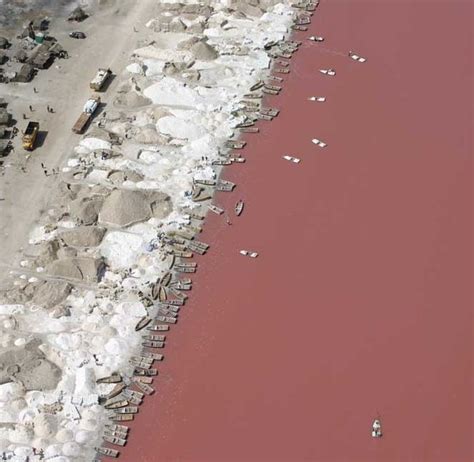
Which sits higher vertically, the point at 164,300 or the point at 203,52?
the point at 203,52

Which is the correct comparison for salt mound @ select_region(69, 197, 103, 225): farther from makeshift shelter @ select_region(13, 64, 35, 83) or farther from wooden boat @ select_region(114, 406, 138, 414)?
makeshift shelter @ select_region(13, 64, 35, 83)

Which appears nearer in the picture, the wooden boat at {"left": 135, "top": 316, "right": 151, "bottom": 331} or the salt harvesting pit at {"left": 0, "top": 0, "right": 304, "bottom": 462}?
the salt harvesting pit at {"left": 0, "top": 0, "right": 304, "bottom": 462}

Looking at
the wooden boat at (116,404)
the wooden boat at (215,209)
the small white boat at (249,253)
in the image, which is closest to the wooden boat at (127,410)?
the wooden boat at (116,404)

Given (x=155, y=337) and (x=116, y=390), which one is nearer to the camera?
(x=116, y=390)

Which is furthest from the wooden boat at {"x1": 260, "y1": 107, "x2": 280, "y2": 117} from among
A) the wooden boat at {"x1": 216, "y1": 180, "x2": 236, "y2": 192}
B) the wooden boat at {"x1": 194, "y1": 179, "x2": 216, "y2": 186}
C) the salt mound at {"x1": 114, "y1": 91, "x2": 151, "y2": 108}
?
the wooden boat at {"x1": 194, "y1": 179, "x2": 216, "y2": 186}

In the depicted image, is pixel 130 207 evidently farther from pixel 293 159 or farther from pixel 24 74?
pixel 24 74

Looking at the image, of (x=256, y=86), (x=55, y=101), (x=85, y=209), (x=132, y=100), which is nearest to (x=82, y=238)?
(x=85, y=209)

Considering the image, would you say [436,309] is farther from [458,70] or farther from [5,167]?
[5,167]
